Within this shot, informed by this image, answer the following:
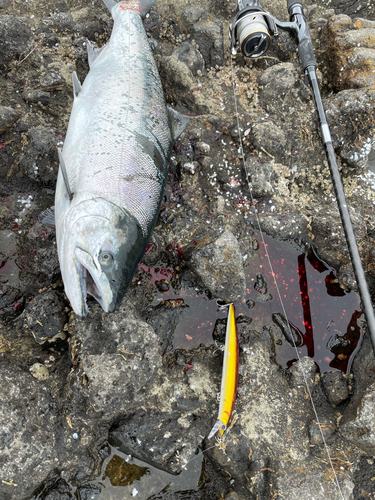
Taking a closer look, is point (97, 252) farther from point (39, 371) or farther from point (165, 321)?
point (39, 371)

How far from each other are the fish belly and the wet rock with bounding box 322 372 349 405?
8.15 feet

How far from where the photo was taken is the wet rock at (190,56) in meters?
4.26

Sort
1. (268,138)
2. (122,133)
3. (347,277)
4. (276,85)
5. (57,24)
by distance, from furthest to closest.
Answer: (57,24)
(276,85)
(268,138)
(347,277)
(122,133)

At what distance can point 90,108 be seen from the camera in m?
3.28

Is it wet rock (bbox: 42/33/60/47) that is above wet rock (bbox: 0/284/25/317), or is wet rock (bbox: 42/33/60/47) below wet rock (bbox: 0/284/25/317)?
above

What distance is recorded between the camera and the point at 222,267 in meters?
3.24

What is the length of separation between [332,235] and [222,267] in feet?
4.49

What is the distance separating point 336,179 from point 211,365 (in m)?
2.40

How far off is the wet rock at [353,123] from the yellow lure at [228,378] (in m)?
2.64

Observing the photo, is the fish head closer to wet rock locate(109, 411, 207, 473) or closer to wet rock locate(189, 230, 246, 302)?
wet rock locate(189, 230, 246, 302)

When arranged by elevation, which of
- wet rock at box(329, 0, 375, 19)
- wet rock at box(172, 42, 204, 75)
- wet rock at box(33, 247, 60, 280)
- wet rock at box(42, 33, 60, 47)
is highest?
wet rock at box(42, 33, 60, 47)

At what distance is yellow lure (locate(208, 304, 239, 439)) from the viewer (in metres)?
2.77

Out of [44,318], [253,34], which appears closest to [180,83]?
[253,34]

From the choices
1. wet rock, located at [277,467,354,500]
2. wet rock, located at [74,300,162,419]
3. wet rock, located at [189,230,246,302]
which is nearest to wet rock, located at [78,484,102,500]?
wet rock, located at [74,300,162,419]
